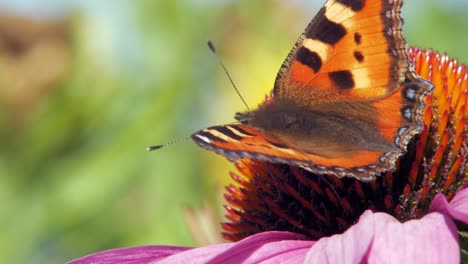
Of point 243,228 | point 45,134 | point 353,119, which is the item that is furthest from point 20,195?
point 353,119

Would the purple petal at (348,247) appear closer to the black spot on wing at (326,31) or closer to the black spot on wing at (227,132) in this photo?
the black spot on wing at (227,132)

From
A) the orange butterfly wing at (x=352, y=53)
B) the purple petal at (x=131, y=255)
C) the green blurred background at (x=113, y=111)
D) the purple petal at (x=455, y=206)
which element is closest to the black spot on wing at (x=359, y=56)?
the orange butterfly wing at (x=352, y=53)

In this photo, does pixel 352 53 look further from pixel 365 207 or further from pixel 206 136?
pixel 206 136

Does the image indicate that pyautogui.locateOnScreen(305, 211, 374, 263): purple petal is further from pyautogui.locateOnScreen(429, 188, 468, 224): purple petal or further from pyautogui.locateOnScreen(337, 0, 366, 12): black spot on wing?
pyautogui.locateOnScreen(337, 0, 366, 12): black spot on wing

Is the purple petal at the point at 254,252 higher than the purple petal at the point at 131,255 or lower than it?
lower

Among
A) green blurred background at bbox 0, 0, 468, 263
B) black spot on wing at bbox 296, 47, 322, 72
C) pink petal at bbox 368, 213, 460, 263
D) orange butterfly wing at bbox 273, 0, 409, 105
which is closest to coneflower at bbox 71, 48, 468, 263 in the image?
pink petal at bbox 368, 213, 460, 263

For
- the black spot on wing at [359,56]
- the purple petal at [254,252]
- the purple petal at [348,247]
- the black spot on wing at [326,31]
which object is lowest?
the purple petal at [348,247]

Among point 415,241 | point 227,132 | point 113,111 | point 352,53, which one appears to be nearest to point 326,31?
point 352,53

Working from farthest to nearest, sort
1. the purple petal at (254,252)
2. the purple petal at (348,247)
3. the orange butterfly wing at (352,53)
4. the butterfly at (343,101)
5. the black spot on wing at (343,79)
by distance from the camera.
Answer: the black spot on wing at (343,79) → the orange butterfly wing at (352,53) → the butterfly at (343,101) → the purple petal at (254,252) → the purple petal at (348,247)
